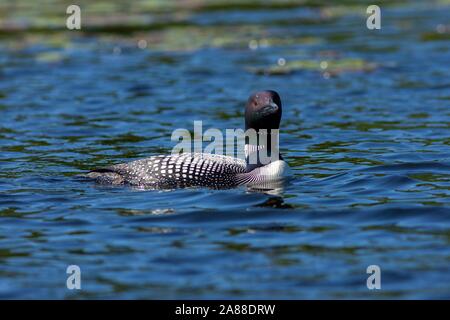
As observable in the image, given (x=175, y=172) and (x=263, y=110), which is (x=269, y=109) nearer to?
(x=263, y=110)

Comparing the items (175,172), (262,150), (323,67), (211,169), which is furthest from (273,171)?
(323,67)

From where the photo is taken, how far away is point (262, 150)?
1020 centimetres

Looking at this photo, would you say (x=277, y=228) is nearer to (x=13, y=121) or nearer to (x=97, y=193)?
(x=97, y=193)

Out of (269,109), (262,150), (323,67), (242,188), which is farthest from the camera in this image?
(323,67)

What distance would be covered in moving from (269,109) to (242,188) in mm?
818

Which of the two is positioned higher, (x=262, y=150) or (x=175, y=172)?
(x=262, y=150)

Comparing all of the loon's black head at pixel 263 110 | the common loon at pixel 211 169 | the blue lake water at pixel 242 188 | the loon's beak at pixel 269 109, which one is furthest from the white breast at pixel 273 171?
the loon's beak at pixel 269 109

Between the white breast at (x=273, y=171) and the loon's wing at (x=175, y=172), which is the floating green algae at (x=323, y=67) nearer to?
the white breast at (x=273, y=171)

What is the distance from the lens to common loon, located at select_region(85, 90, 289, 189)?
32.7ft

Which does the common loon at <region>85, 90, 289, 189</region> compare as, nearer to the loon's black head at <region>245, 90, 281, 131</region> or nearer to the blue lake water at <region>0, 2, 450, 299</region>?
the loon's black head at <region>245, 90, 281, 131</region>

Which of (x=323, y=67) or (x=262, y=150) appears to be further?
(x=323, y=67)

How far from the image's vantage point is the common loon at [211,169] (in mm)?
9977

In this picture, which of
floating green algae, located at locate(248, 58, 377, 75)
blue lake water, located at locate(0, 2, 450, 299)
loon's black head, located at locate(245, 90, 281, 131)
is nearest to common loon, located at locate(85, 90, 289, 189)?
loon's black head, located at locate(245, 90, 281, 131)

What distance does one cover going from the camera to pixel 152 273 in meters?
7.34
